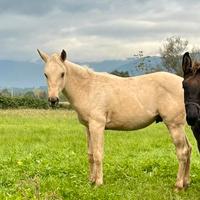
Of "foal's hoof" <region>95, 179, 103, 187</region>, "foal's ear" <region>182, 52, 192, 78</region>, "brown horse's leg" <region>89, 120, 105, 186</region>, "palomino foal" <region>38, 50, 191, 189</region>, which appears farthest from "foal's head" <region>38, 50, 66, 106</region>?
"foal's ear" <region>182, 52, 192, 78</region>

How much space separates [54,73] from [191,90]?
2630mm

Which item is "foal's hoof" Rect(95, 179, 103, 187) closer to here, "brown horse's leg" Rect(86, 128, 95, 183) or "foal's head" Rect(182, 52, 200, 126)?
"brown horse's leg" Rect(86, 128, 95, 183)

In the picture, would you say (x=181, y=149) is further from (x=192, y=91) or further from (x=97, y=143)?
(x=192, y=91)

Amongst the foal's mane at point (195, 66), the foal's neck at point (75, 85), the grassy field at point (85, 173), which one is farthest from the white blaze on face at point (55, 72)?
the foal's mane at point (195, 66)

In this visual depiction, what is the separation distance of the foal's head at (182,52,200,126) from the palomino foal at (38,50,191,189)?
1518 millimetres

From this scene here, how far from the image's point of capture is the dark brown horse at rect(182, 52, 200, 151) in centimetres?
674

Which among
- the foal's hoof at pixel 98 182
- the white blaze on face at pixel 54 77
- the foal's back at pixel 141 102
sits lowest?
the foal's hoof at pixel 98 182

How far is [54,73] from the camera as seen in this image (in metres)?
8.34

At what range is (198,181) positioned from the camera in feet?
30.0

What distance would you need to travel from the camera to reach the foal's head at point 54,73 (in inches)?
320

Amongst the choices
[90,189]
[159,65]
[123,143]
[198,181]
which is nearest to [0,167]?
[90,189]

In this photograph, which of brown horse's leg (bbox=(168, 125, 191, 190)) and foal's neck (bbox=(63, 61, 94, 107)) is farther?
foal's neck (bbox=(63, 61, 94, 107))

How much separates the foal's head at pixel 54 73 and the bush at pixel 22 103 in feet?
119

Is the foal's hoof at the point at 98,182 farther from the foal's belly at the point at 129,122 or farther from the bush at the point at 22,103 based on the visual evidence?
the bush at the point at 22,103
